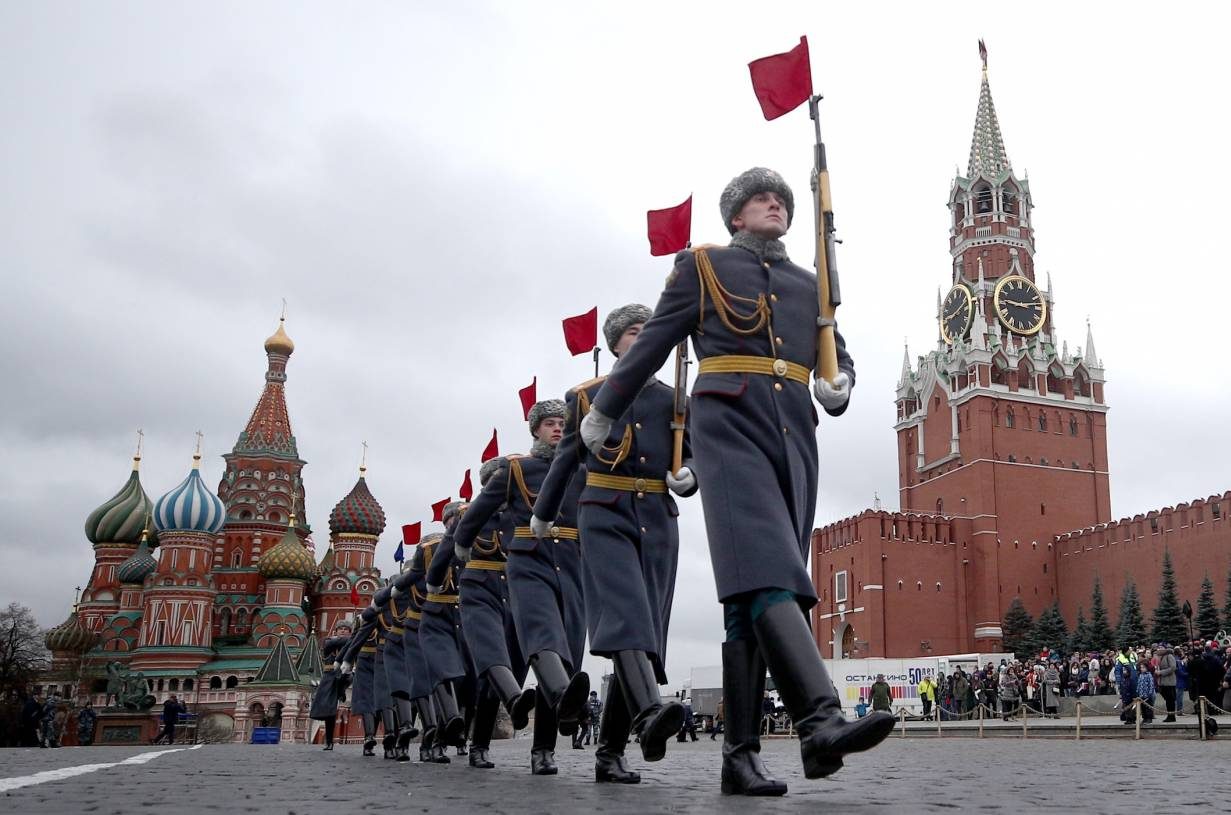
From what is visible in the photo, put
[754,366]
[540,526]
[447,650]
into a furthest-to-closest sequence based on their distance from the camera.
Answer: [447,650] → [540,526] → [754,366]

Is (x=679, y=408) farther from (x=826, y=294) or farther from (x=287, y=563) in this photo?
(x=287, y=563)

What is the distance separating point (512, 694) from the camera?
638cm

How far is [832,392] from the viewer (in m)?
4.11

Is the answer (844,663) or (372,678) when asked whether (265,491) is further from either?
(372,678)

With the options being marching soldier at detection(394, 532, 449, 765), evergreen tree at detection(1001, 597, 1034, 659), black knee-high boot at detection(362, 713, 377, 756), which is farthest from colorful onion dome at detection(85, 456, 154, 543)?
marching soldier at detection(394, 532, 449, 765)

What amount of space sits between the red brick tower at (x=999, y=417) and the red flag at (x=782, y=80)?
190 feet

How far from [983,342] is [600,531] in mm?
63418

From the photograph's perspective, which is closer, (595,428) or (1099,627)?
(595,428)

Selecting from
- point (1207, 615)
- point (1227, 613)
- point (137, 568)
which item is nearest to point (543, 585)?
point (1227, 613)

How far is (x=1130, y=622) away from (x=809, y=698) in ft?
167

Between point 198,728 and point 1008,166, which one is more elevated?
point 1008,166

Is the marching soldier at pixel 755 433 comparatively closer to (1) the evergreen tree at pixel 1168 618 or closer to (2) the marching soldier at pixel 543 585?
(2) the marching soldier at pixel 543 585

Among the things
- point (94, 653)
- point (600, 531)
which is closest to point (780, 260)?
point (600, 531)

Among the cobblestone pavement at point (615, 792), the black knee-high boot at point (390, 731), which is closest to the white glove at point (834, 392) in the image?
the cobblestone pavement at point (615, 792)
